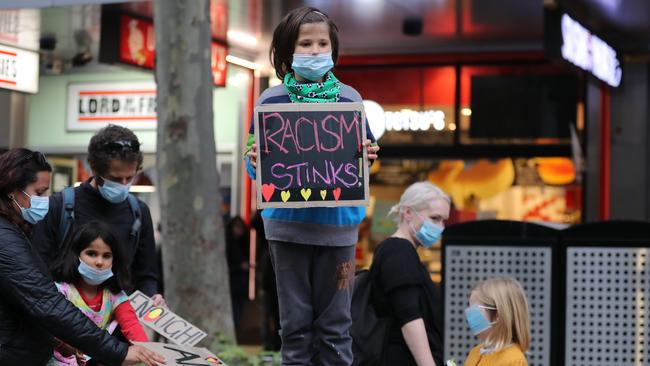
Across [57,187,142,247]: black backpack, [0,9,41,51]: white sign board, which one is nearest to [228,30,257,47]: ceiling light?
[0,9,41,51]: white sign board

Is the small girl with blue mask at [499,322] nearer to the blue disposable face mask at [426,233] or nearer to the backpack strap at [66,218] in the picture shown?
the blue disposable face mask at [426,233]

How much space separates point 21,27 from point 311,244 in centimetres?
1014

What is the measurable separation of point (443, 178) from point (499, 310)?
10920 mm

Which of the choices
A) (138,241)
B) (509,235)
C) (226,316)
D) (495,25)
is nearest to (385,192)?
(495,25)

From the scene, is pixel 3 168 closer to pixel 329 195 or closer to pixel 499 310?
pixel 329 195

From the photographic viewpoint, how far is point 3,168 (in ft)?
14.6

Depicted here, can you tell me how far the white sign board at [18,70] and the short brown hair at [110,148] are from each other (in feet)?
16.1

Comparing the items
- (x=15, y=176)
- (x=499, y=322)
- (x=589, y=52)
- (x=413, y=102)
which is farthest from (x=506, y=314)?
(x=413, y=102)

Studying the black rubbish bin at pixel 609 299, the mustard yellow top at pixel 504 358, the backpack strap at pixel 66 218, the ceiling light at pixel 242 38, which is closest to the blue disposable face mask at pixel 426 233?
the mustard yellow top at pixel 504 358

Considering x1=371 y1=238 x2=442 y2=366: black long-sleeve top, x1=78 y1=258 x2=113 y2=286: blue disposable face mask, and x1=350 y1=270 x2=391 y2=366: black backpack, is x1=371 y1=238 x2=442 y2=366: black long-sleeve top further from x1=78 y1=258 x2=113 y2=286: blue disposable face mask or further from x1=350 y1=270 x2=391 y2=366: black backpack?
x1=78 y1=258 x2=113 y2=286: blue disposable face mask

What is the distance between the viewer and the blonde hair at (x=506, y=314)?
5355 mm

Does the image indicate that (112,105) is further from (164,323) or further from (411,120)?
(164,323)

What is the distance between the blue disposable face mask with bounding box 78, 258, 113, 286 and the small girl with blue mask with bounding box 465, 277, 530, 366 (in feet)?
5.61

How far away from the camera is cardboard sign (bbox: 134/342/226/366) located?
453 cm
